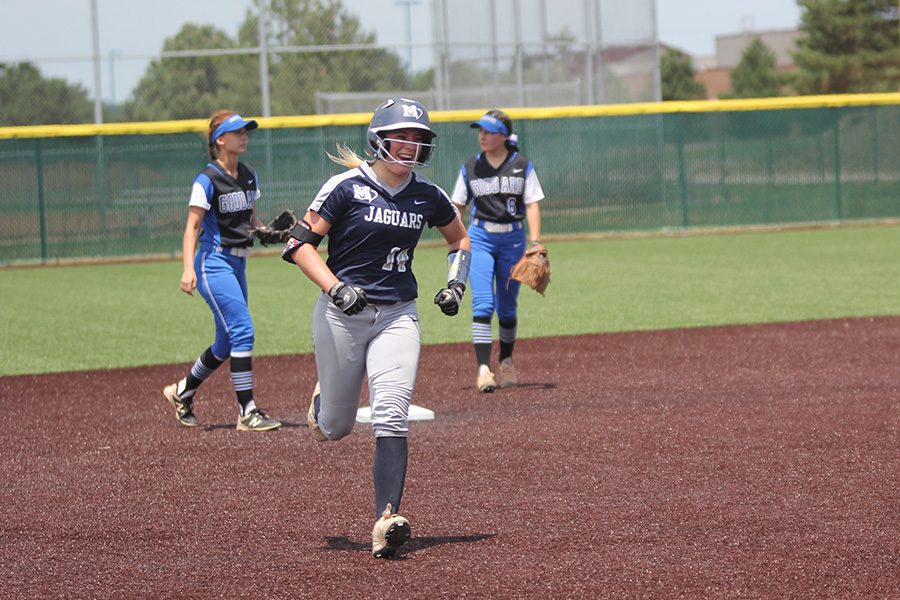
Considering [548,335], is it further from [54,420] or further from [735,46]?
[735,46]

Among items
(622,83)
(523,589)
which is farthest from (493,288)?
(622,83)

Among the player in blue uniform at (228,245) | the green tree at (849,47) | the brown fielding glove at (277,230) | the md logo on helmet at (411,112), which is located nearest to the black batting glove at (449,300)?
the md logo on helmet at (411,112)

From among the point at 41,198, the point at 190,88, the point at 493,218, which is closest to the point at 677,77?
the point at 190,88

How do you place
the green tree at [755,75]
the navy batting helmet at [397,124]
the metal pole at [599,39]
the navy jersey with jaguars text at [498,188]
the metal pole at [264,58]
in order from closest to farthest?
the navy batting helmet at [397,124], the navy jersey with jaguars text at [498,188], the metal pole at [264,58], the metal pole at [599,39], the green tree at [755,75]

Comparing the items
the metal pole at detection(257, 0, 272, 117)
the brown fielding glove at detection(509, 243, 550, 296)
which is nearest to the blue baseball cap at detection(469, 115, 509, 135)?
the brown fielding glove at detection(509, 243, 550, 296)

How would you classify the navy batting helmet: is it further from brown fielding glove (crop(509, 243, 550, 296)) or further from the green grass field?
the green grass field

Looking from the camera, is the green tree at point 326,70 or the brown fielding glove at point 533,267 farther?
the green tree at point 326,70

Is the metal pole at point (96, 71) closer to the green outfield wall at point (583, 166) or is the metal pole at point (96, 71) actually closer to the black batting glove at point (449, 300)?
the green outfield wall at point (583, 166)

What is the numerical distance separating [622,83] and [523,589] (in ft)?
82.7

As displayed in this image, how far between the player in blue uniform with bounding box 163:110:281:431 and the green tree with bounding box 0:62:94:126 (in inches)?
719

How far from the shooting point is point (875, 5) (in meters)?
58.8

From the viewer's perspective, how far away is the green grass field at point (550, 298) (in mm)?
13188

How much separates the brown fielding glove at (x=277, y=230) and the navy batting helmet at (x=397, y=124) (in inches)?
104

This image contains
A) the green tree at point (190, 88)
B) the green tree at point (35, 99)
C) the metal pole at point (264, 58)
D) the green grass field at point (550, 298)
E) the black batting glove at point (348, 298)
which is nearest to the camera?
the black batting glove at point (348, 298)
